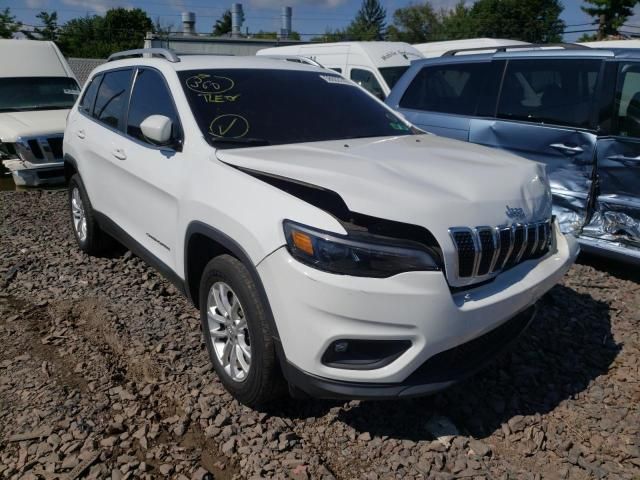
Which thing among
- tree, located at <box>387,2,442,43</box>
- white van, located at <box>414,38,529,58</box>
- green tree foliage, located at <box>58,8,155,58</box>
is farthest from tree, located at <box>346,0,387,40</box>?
white van, located at <box>414,38,529,58</box>

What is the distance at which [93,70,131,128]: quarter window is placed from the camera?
414 centimetres

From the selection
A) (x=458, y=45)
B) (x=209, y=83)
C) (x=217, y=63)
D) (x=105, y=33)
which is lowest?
(x=209, y=83)

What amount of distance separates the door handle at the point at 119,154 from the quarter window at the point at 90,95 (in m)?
1.09

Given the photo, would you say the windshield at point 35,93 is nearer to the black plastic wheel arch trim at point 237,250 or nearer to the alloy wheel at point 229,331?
the black plastic wheel arch trim at point 237,250

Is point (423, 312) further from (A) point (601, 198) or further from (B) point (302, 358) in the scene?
(A) point (601, 198)

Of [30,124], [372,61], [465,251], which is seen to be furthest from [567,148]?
[30,124]

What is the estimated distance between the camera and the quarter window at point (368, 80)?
10.3 meters

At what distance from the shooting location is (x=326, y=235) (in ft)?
7.34

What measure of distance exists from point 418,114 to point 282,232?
4.19m

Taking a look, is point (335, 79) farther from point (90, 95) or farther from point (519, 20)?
point (519, 20)

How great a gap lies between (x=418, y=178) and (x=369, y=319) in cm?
76

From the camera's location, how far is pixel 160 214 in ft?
11.1

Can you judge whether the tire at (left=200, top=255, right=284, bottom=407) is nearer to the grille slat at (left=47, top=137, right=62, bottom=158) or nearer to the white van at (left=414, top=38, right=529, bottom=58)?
A: the grille slat at (left=47, top=137, right=62, bottom=158)

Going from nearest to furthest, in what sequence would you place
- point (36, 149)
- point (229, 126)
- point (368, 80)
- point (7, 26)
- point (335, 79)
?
point (229, 126), point (335, 79), point (36, 149), point (368, 80), point (7, 26)
